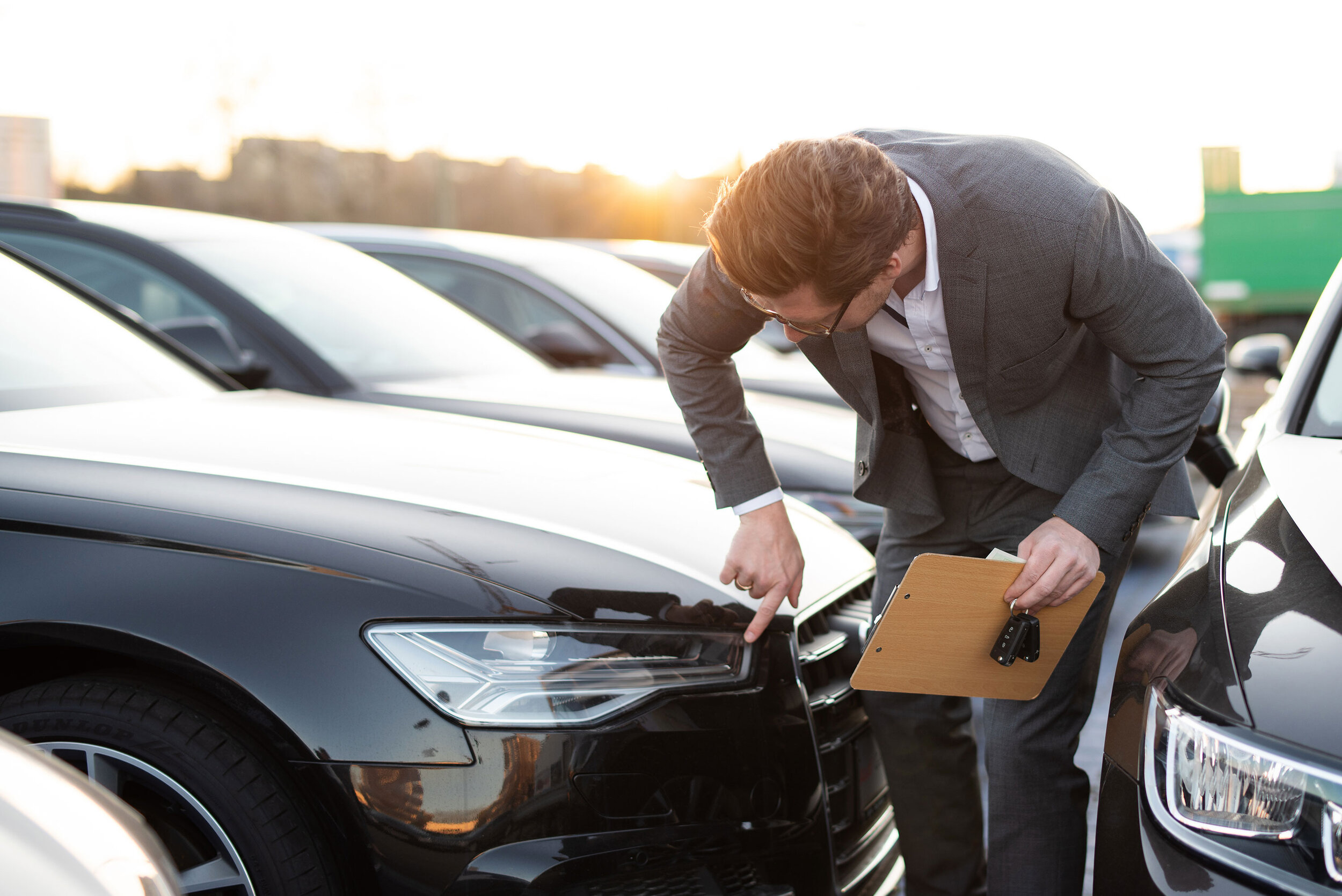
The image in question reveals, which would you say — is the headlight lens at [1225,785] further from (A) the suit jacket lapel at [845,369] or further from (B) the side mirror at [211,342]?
(B) the side mirror at [211,342]

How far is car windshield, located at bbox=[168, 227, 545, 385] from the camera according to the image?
379 cm

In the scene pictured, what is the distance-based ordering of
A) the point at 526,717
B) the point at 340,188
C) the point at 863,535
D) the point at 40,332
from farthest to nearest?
the point at 340,188 < the point at 863,535 < the point at 40,332 < the point at 526,717

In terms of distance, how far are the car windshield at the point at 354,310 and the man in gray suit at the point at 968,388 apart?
77.0 inches

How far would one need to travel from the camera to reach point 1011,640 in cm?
186

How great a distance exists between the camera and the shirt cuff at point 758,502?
207cm

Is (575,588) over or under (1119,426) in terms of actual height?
under

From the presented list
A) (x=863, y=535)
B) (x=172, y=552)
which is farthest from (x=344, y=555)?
(x=863, y=535)

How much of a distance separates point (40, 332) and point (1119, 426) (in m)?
2.30

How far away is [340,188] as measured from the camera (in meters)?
34.6

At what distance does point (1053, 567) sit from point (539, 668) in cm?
80

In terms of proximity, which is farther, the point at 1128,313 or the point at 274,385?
the point at 274,385

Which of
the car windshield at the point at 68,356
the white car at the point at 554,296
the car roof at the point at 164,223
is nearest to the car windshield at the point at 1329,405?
the car windshield at the point at 68,356

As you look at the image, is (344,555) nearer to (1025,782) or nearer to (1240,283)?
(1025,782)

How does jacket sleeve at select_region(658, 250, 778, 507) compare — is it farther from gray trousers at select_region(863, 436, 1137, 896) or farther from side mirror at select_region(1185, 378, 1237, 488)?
side mirror at select_region(1185, 378, 1237, 488)
